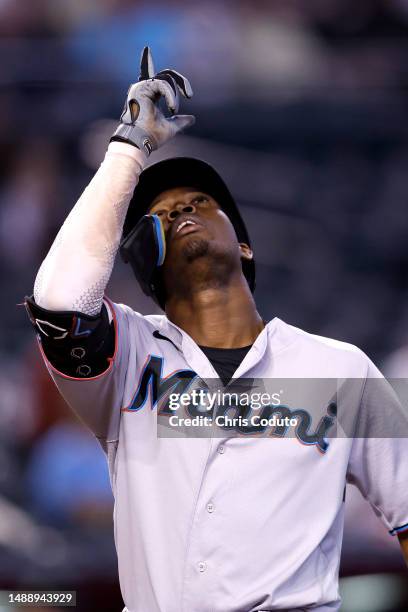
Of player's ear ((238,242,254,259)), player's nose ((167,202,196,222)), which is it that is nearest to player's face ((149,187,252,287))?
player's nose ((167,202,196,222))

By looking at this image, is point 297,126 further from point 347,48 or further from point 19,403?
point 19,403

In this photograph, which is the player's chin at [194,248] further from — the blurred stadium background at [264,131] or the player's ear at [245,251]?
the blurred stadium background at [264,131]

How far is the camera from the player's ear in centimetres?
214

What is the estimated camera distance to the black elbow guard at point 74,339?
153 cm

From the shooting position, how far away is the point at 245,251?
2.16 m

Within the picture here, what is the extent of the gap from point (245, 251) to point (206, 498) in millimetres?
744

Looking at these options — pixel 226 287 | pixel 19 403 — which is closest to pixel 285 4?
pixel 19 403

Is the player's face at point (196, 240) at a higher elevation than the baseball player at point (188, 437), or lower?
higher

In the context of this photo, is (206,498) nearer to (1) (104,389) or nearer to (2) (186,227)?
(1) (104,389)

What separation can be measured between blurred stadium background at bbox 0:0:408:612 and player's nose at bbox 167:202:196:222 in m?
2.72

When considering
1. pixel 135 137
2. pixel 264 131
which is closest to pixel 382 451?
pixel 135 137

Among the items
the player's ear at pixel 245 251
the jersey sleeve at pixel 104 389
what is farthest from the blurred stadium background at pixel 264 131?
the jersey sleeve at pixel 104 389

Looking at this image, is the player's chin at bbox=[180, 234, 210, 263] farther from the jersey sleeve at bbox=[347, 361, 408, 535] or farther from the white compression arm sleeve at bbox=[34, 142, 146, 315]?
the jersey sleeve at bbox=[347, 361, 408, 535]

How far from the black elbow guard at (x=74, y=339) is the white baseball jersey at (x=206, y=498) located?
24 mm
